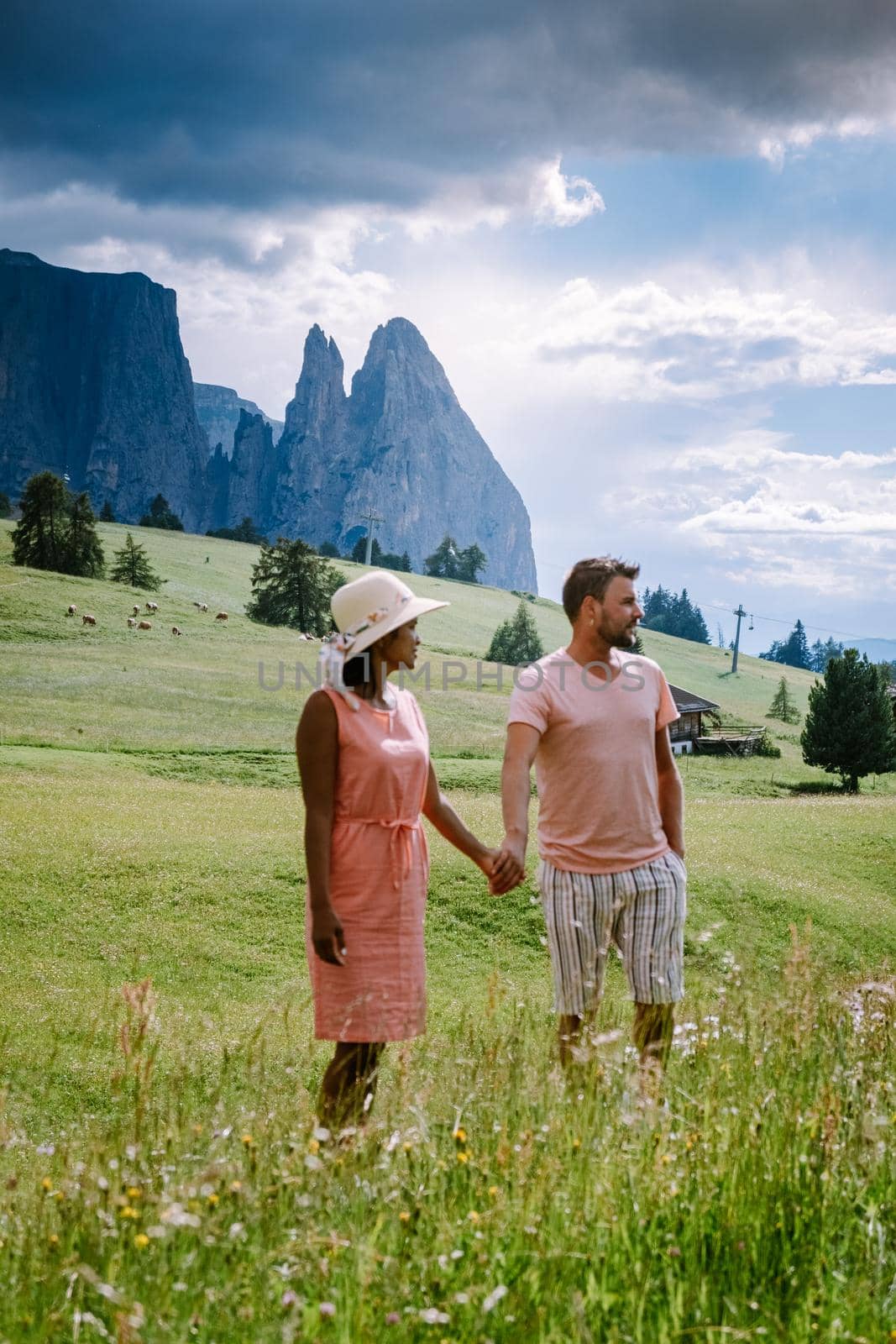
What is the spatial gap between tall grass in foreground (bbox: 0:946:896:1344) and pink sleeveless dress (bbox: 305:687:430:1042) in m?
0.51

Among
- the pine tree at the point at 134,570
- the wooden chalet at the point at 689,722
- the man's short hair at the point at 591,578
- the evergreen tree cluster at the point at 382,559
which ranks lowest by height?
the wooden chalet at the point at 689,722

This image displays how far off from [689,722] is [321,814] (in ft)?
182

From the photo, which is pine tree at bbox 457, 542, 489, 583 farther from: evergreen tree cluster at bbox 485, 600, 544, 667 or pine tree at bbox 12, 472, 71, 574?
pine tree at bbox 12, 472, 71, 574

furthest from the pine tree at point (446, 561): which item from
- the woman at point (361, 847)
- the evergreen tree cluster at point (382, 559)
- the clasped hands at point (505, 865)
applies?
the woman at point (361, 847)

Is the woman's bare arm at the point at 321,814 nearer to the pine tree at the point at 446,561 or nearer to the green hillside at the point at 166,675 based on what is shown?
the green hillside at the point at 166,675

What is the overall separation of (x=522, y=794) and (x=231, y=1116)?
193cm

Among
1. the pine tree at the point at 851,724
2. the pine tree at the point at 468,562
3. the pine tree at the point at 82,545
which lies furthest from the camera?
the pine tree at the point at 468,562

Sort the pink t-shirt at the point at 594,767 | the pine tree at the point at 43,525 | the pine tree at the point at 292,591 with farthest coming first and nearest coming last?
the pine tree at the point at 292,591 < the pine tree at the point at 43,525 < the pink t-shirt at the point at 594,767

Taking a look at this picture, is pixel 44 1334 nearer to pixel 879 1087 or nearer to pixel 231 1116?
pixel 231 1116

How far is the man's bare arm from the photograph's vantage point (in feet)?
16.7

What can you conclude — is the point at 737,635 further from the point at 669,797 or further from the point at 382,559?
the point at 669,797

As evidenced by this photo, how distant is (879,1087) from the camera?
11.7 ft

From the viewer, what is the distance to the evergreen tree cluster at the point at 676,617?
143 m

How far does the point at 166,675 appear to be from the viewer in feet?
126
